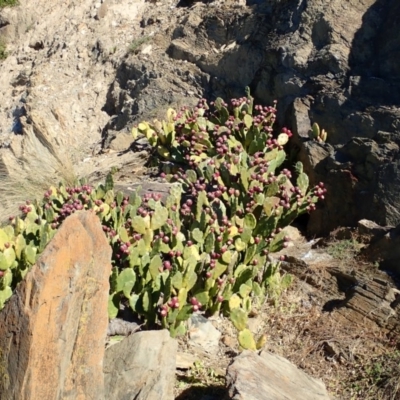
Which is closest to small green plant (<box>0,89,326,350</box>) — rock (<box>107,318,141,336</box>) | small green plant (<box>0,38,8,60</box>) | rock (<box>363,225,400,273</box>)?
rock (<box>107,318,141,336</box>)

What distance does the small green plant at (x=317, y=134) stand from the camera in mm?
6227

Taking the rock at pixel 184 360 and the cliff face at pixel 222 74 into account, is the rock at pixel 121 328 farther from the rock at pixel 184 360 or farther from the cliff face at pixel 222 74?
the cliff face at pixel 222 74

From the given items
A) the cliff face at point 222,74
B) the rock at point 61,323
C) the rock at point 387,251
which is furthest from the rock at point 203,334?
the cliff face at point 222,74

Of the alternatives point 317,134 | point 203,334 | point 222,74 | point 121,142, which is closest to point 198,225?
point 203,334

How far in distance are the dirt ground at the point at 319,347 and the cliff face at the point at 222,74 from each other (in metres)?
0.97

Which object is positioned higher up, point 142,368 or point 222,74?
point 222,74

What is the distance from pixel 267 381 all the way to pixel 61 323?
3.38 ft

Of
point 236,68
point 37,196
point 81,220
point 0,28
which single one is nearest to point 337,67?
point 236,68

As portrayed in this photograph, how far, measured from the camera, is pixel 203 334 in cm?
447

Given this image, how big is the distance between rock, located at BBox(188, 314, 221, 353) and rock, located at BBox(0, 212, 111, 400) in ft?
3.72

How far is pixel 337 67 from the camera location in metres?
6.55

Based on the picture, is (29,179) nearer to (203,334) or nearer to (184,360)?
(203,334)

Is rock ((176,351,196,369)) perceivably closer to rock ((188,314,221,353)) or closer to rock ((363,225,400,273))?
rock ((188,314,221,353))

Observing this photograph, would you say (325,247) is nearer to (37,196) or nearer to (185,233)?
(185,233)
